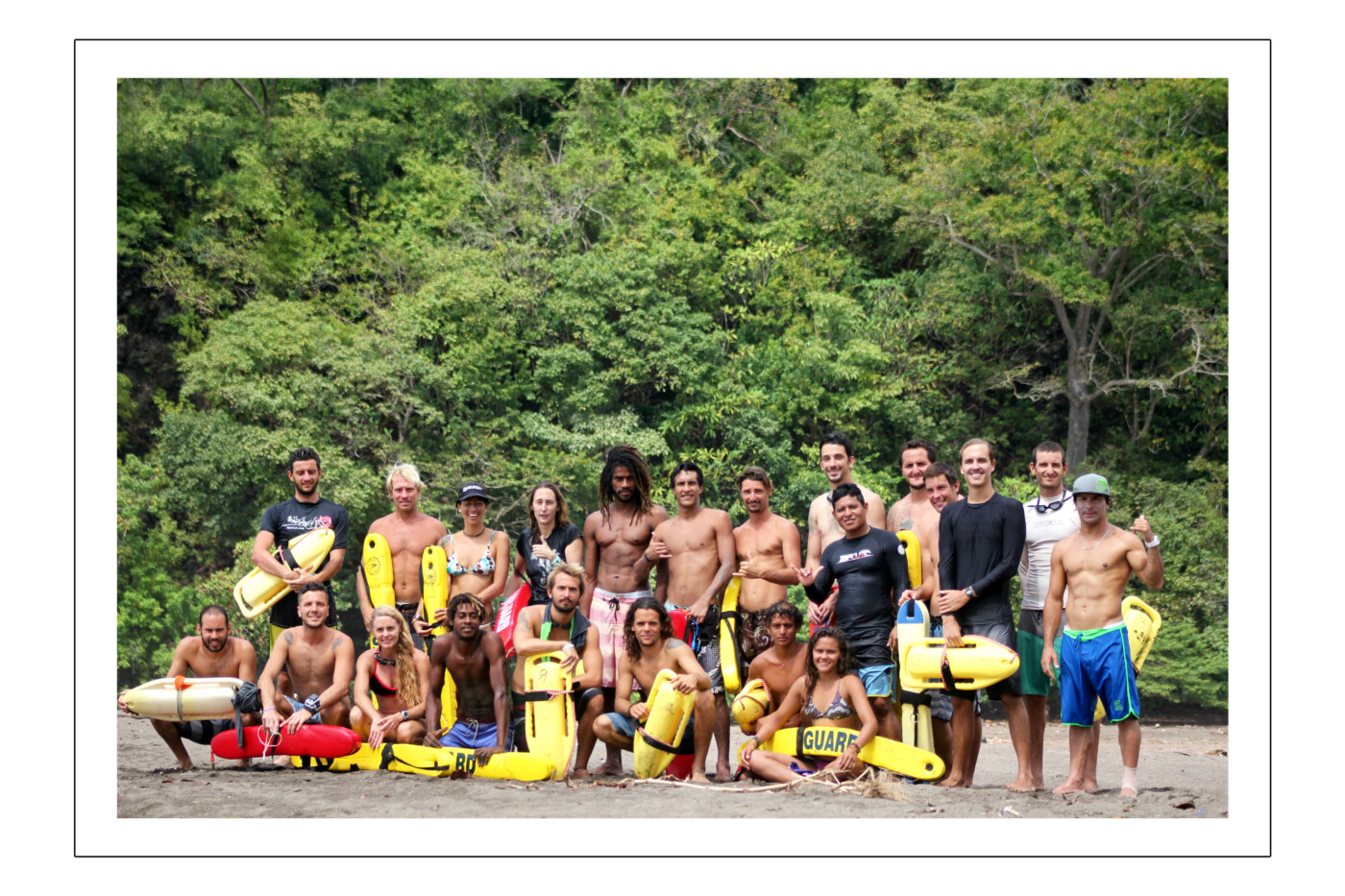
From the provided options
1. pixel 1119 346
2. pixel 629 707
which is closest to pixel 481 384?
A: pixel 1119 346

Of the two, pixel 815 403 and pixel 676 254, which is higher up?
pixel 676 254

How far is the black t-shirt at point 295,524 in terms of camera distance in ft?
22.5

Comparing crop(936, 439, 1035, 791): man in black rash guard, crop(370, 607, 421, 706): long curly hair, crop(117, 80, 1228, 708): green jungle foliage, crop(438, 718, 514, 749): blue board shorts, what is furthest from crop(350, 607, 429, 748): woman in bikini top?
crop(117, 80, 1228, 708): green jungle foliage

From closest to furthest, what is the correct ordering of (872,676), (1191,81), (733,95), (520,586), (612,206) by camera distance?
(872,676) < (520,586) < (1191,81) < (612,206) < (733,95)

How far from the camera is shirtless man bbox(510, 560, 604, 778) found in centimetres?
607

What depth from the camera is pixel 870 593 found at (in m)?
6.02

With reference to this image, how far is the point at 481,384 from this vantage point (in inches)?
704

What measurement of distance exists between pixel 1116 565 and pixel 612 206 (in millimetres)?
15274

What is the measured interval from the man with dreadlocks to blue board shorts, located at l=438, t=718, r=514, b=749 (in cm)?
63

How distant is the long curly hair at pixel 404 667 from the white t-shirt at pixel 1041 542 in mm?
3142

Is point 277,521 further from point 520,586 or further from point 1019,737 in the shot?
point 1019,737

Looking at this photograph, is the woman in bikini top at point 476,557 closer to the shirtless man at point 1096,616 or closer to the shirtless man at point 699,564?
→ the shirtless man at point 699,564

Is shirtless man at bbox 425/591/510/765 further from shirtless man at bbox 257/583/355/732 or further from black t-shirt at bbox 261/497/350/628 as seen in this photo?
black t-shirt at bbox 261/497/350/628

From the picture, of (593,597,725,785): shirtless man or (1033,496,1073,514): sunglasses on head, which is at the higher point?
(1033,496,1073,514): sunglasses on head
